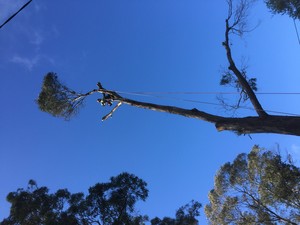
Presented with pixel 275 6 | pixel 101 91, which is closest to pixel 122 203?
pixel 101 91

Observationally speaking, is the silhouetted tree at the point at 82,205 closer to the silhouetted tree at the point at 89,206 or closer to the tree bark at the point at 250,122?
the silhouetted tree at the point at 89,206

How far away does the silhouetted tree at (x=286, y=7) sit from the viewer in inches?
694

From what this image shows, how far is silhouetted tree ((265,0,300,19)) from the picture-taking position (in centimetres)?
1762

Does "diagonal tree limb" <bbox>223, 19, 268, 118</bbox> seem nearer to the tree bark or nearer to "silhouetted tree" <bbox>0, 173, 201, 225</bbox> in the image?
the tree bark

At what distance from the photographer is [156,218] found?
18844 millimetres

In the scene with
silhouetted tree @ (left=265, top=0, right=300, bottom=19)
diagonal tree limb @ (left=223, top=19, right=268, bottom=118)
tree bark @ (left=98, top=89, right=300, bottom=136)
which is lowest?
tree bark @ (left=98, top=89, right=300, bottom=136)

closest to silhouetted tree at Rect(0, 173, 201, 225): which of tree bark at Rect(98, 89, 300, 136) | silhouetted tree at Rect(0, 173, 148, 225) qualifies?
silhouetted tree at Rect(0, 173, 148, 225)

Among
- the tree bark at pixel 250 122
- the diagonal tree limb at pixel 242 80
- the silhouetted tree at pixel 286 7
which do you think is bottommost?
the tree bark at pixel 250 122

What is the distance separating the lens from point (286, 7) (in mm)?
18094

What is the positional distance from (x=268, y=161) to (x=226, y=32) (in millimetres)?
8191

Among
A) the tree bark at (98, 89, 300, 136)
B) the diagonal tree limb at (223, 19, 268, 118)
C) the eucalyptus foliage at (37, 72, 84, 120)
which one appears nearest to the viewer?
the tree bark at (98, 89, 300, 136)

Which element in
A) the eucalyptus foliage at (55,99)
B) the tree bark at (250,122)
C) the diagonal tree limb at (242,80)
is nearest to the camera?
the tree bark at (250,122)

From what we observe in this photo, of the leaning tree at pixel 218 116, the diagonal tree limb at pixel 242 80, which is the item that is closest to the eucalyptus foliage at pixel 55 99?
the leaning tree at pixel 218 116

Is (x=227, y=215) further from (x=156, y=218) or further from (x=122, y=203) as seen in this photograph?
(x=122, y=203)
